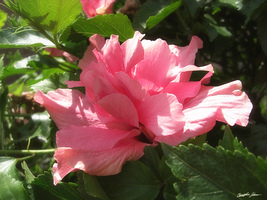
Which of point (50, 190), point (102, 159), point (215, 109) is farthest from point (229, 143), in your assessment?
point (50, 190)

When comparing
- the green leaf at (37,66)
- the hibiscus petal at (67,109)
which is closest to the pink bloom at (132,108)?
the hibiscus petal at (67,109)

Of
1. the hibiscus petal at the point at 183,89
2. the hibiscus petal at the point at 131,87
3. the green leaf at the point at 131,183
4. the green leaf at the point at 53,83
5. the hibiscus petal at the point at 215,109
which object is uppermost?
the hibiscus petal at the point at 131,87

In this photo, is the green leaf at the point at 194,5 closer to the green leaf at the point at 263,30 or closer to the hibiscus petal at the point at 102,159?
the green leaf at the point at 263,30

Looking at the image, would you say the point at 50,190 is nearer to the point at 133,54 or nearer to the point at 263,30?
the point at 133,54

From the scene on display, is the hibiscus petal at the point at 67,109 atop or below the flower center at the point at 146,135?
atop

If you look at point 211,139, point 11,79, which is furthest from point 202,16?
point 11,79

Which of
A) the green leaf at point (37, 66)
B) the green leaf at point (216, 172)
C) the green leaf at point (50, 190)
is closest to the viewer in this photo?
the green leaf at point (216, 172)

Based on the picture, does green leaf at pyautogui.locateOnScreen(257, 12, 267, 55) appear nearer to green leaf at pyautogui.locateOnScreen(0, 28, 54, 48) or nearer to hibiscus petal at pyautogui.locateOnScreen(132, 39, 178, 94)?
hibiscus petal at pyautogui.locateOnScreen(132, 39, 178, 94)

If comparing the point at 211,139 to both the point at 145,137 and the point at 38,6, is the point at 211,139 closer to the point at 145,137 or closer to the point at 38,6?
the point at 145,137
